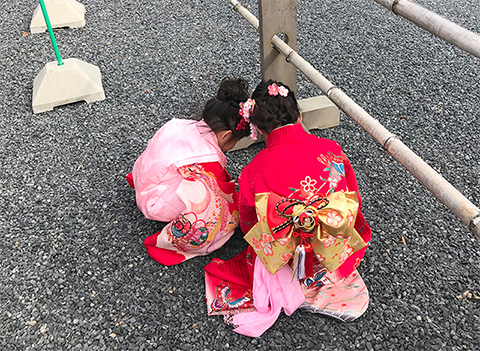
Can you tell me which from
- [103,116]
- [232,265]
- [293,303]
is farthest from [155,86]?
[293,303]

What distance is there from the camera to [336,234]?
1481 millimetres

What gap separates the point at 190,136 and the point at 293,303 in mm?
783

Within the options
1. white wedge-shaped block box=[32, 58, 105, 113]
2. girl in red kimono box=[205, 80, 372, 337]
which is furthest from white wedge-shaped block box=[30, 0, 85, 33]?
girl in red kimono box=[205, 80, 372, 337]

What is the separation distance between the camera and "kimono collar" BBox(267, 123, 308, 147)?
5.55 ft

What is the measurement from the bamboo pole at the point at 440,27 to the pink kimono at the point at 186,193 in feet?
2.81

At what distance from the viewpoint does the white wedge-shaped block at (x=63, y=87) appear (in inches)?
111

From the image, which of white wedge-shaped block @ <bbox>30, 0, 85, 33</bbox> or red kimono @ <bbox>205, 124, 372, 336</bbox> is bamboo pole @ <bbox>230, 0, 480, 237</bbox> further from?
white wedge-shaped block @ <bbox>30, 0, 85, 33</bbox>

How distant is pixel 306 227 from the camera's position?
146 cm

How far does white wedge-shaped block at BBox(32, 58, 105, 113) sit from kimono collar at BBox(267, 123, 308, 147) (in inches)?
63.5

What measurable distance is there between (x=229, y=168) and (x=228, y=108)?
0.53 meters

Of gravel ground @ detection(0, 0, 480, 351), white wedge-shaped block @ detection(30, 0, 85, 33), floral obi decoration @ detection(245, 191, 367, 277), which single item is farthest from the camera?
white wedge-shaped block @ detection(30, 0, 85, 33)

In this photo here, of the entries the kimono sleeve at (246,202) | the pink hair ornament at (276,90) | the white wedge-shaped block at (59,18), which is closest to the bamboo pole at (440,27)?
the pink hair ornament at (276,90)

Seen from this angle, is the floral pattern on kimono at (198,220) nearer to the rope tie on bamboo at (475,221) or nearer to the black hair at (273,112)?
the black hair at (273,112)

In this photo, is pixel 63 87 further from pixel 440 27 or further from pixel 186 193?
pixel 440 27
